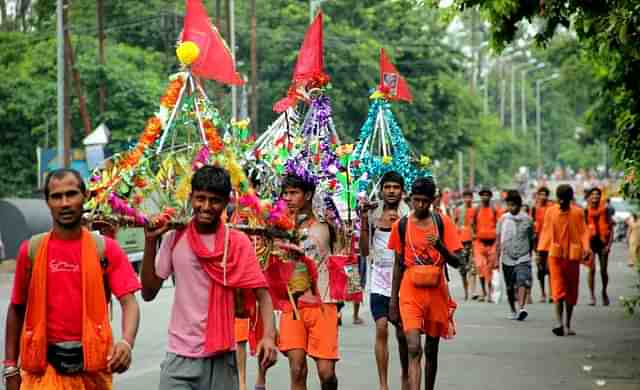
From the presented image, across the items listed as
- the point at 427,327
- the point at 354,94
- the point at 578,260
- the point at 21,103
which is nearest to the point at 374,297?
the point at 427,327

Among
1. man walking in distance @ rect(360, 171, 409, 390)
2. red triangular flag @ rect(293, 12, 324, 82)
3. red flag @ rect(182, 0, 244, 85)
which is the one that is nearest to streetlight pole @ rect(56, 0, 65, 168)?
red triangular flag @ rect(293, 12, 324, 82)

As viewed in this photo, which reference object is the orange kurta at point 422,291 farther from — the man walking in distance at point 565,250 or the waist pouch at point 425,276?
the man walking in distance at point 565,250

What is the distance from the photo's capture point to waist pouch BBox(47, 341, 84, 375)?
621cm

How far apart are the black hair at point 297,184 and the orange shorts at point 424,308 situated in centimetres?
133

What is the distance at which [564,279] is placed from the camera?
16.2 meters

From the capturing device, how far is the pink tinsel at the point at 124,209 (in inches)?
260

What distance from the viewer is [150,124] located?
7402 millimetres

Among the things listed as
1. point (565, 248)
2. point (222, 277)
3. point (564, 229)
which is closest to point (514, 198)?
point (564, 229)

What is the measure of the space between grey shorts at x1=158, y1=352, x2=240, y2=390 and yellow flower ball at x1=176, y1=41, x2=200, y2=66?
5.48 feet

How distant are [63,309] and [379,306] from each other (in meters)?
5.37

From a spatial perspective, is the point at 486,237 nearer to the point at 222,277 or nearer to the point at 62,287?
the point at 222,277

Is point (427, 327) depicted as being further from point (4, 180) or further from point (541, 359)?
point (4, 180)

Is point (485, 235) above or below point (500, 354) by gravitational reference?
above

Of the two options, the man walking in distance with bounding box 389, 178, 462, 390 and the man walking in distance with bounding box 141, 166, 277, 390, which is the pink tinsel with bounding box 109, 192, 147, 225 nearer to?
the man walking in distance with bounding box 141, 166, 277, 390
